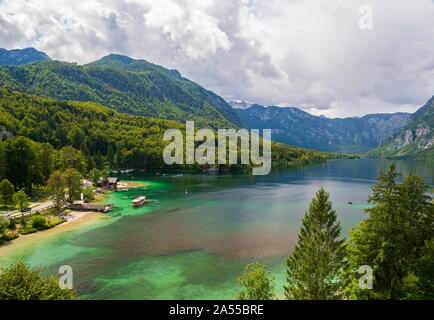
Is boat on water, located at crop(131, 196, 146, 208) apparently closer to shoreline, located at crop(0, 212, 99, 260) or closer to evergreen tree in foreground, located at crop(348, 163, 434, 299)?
shoreline, located at crop(0, 212, 99, 260)

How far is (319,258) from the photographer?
93.2 feet

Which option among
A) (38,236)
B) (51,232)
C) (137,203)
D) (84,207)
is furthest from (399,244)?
(84,207)

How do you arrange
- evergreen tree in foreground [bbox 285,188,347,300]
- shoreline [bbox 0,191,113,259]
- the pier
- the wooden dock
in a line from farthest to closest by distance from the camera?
the pier
the wooden dock
shoreline [bbox 0,191,113,259]
evergreen tree in foreground [bbox 285,188,347,300]

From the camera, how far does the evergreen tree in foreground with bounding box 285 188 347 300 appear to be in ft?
91.0

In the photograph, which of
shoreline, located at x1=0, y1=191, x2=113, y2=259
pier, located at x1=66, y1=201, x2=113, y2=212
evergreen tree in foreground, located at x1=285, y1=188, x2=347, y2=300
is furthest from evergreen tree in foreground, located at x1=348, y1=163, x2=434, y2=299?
pier, located at x1=66, y1=201, x2=113, y2=212

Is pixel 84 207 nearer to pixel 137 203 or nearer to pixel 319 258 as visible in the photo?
pixel 137 203

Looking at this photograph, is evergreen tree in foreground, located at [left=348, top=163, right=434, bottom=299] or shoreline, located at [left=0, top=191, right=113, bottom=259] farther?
shoreline, located at [left=0, top=191, right=113, bottom=259]

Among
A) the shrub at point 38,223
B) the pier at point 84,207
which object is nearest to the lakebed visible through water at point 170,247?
the shrub at point 38,223

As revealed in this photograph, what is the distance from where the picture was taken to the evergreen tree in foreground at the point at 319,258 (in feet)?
91.0

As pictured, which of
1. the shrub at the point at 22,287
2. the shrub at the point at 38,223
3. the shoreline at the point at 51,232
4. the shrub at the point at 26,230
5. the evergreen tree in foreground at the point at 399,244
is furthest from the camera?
the shrub at the point at 38,223

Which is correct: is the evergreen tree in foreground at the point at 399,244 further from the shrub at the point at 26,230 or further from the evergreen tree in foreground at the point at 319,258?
the shrub at the point at 26,230

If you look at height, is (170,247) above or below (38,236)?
below

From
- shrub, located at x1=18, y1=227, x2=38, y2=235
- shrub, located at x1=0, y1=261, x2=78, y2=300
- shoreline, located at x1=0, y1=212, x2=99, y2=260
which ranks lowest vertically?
shoreline, located at x1=0, y1=212, x2=99, y2=260

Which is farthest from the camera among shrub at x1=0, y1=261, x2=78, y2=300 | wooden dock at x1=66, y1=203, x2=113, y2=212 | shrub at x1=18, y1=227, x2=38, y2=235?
wooden dock at x1=66, y1=203, x2=113, y2=212
